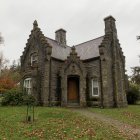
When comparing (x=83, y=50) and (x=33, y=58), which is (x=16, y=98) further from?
(x=83, y=50)

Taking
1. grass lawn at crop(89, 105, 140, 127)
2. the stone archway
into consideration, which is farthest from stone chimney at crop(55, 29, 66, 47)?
grass lawn at crop(89, 105, 140, 127)

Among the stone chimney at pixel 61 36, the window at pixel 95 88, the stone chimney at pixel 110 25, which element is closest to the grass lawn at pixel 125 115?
the window at pixel 95 88

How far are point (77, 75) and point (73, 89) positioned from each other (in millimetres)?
2136

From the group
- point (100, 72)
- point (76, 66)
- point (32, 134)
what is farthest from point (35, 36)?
point (32, 134)

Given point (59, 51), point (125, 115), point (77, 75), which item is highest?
point (59, 51)

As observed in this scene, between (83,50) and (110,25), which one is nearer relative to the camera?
(110,25)

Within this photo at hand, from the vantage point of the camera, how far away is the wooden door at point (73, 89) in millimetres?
24539

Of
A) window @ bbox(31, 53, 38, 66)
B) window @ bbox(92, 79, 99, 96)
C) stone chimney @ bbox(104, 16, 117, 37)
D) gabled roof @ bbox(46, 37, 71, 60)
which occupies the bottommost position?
window @ bbox(92, 79, 99, 96)

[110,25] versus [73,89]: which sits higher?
[110,25]

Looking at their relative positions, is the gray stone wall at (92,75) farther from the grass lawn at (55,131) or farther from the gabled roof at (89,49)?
the grass lawn at (55,131)

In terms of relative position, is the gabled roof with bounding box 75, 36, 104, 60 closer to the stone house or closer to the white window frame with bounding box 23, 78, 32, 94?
the stone house

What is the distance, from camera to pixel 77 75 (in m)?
23.7

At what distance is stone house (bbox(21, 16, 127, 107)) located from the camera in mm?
23619

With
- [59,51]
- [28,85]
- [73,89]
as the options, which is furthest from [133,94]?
[28,85]
